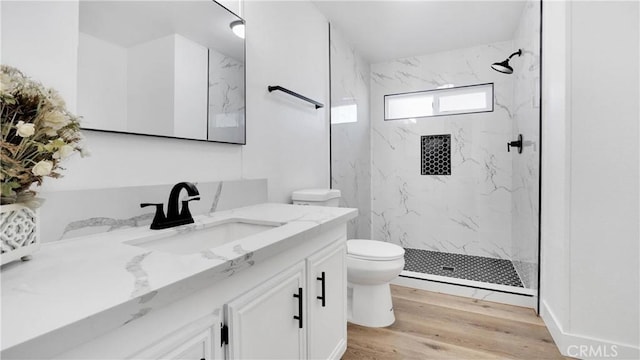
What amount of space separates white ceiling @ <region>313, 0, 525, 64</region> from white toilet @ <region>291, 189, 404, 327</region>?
1561 millimetres

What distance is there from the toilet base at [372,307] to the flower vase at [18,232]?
175 cm

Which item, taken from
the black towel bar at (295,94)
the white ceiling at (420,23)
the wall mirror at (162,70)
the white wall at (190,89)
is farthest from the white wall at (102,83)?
the white ceiling at (420,23)

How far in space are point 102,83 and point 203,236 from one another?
0.65 metres

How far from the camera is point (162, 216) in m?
1.14

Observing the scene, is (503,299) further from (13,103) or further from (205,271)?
(13,103)

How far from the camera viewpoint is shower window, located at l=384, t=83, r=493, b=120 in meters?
3.28

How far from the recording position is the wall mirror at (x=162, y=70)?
1.05 meters

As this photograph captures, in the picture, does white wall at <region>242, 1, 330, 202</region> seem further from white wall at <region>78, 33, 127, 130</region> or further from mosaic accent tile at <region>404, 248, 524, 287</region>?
mosaic accent tile at <region>404, 248, 524, 287</region>

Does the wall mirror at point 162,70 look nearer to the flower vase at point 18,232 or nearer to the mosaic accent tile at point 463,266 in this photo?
the flower vase at point 18,232

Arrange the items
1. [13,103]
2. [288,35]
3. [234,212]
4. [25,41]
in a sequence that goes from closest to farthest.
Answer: [13,103] < [25,41] < [234,212] < [288,35]

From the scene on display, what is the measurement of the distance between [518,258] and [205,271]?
2991mm

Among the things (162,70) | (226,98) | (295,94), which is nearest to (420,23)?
(295,94)

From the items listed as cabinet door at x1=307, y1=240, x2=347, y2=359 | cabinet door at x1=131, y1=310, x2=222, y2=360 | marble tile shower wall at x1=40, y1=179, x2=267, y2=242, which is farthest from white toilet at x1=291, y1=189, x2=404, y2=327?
cabinet door at x1=131, y1=310, x2=222, y2=360

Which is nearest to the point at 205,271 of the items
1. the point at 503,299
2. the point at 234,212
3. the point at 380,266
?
the point at 234,212
